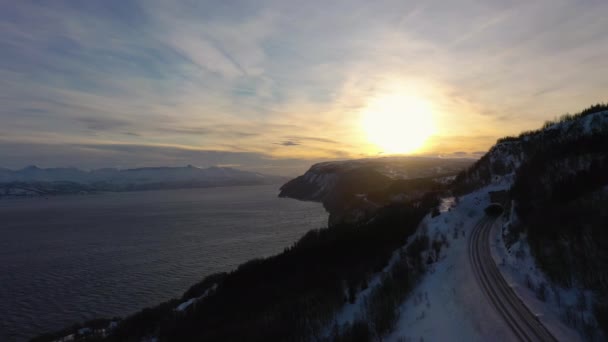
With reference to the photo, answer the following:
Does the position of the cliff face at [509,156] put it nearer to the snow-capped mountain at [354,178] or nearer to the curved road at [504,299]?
the curved road at [504,299]

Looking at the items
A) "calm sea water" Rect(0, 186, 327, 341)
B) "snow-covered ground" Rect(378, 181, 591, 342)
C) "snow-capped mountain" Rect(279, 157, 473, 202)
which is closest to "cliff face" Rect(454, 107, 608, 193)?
"snow-covered ground" Rect(378, 181, 591, 342)

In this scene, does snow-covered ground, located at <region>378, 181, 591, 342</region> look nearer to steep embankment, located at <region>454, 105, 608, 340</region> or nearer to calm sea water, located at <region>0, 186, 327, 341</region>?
steep embankment, located at <region>454, 105, 608, 340</region>

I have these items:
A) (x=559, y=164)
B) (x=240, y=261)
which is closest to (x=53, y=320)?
(x=240, y=261)

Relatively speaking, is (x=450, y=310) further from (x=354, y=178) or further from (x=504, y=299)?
(x=354, y=178)

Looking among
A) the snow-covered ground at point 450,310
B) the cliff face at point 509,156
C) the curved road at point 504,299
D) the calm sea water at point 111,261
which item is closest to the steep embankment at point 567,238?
the curved road at point 504,299

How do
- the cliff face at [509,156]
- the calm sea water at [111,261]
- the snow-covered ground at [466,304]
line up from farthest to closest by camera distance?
1. the cliff face at [509,156]
2. the calm sea water at [111,261]
3. the snow-covered ground at [466,304]

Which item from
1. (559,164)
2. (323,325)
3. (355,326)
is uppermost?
(559,164)

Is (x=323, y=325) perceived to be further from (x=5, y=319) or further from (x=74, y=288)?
(x=74, y=288)

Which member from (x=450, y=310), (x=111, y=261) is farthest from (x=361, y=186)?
(x=450, y=310)
